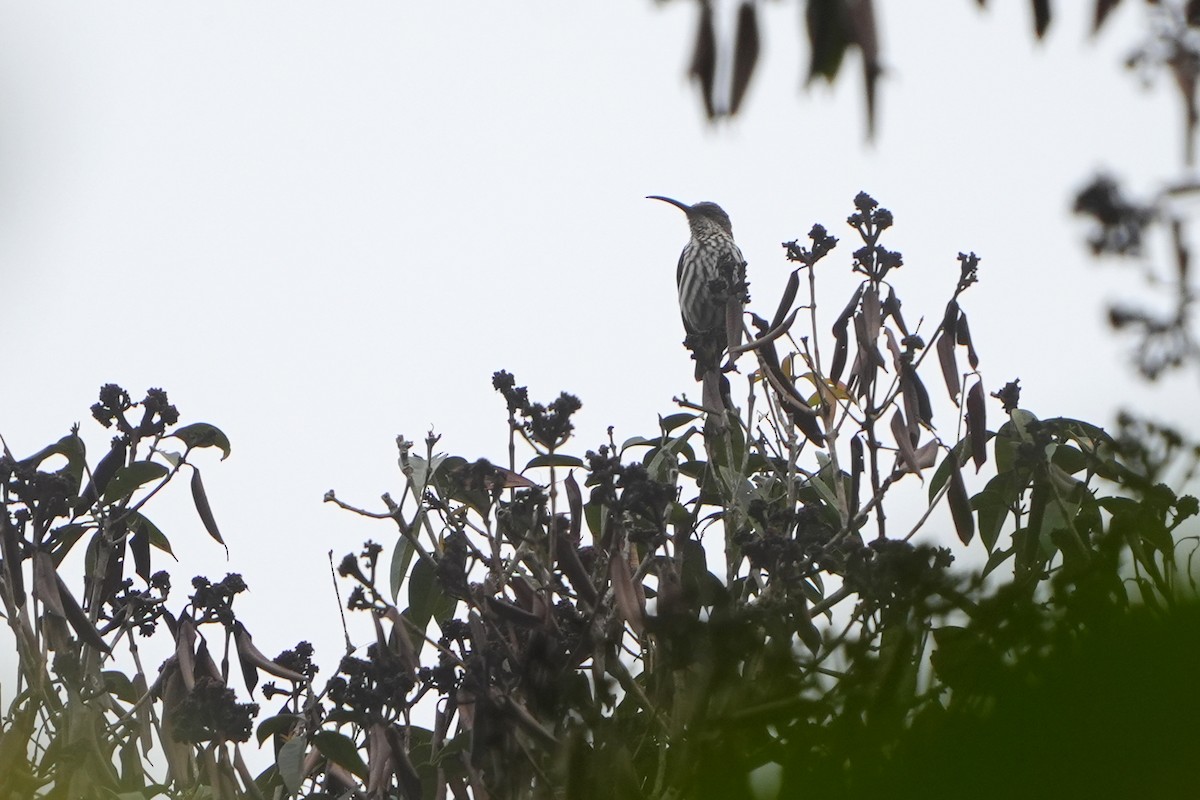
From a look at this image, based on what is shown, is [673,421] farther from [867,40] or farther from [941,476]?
[867,40]

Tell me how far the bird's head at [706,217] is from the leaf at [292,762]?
25.3ft

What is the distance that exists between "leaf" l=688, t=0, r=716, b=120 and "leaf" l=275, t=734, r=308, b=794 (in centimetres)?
227

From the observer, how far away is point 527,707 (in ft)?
9.45

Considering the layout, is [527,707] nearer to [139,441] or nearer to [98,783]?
[98,783]

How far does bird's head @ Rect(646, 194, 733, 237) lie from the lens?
10727 mm

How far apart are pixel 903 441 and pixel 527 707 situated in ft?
3.99

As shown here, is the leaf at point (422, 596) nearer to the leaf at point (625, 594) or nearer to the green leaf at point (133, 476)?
the green leaf at point (133, 476)

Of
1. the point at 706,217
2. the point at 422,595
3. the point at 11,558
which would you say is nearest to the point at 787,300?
the point at 422,595

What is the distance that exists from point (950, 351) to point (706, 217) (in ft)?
23.6

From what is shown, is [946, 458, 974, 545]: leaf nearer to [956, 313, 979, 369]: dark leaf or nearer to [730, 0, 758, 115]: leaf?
[956, 313, 979, 369]: dark leaf

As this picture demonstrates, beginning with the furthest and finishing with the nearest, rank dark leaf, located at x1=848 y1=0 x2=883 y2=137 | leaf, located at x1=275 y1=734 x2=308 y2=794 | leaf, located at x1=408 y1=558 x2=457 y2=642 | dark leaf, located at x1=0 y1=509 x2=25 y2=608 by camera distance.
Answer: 1. leaf, located at x1=408 y1=558 x2=457 y2=642
2. dark leaf, located at x1=0 y1=509 x2=25 y2=608
3. leaf, located at x1=275 y1=734 x2=308 y2=794
4. dark leaf, located at x1=848 y1=0 x2=883 y2=137

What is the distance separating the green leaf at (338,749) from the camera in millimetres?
3277

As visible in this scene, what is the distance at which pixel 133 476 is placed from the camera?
3.75 meters

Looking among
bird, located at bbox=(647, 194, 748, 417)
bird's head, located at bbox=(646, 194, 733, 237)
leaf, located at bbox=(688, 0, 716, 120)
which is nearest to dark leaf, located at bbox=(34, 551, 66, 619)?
bird, located at bbox=(647, 194, 748, 417)
